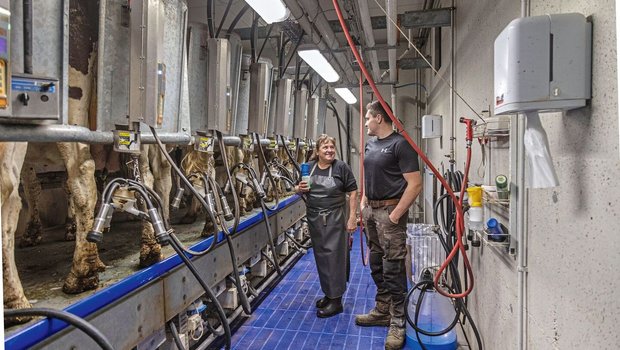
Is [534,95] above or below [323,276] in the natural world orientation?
above

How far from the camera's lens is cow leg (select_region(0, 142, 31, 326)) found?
1.44 m

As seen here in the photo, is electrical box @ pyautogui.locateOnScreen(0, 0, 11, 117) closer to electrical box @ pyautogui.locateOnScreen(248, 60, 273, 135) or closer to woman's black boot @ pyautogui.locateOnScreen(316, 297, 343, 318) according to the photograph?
electrical box @ pyautogui.locateOnScreen(248, 60, 273, 135)

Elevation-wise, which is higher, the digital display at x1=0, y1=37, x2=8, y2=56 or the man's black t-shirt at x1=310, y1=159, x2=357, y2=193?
the digital display at x1=0, y1=37, x2=8, y2=56

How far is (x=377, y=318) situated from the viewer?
325 cm

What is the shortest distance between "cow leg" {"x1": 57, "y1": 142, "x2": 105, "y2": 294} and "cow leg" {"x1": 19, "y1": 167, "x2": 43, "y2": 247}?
100 centimetres

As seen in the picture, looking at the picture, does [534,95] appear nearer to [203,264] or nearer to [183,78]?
[183,78]

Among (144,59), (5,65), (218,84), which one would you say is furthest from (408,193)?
(5,65)

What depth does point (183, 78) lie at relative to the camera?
93.7 inches

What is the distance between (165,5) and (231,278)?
6.69 feet

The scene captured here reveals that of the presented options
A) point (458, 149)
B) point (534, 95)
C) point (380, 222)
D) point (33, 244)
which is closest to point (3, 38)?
point (534, 95)

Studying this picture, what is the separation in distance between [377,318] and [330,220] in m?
0.93

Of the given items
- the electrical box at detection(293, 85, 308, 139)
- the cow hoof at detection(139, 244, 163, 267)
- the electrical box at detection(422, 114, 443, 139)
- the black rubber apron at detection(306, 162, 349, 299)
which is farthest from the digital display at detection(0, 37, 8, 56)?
the electrical box at detection(293, 85, 308, 139)

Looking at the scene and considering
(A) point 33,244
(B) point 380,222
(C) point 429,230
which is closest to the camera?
(A) point 33,244

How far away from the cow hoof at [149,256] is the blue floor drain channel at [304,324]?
3.85ft
